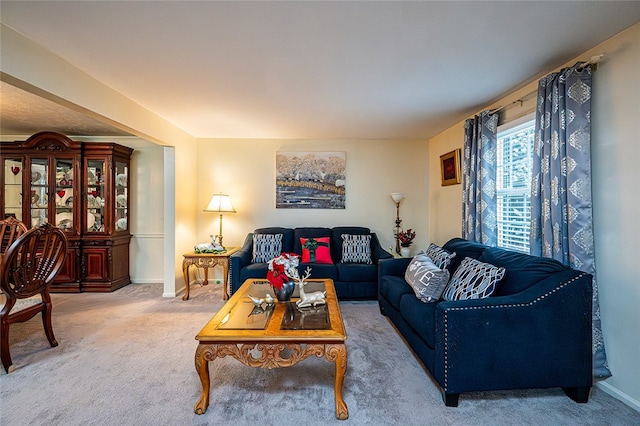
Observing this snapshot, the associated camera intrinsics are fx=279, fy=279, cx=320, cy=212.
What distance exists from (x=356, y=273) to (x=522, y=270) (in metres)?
1.96

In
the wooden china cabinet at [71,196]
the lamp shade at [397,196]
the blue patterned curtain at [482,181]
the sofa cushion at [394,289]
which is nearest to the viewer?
the sofa cushion at [394,289]

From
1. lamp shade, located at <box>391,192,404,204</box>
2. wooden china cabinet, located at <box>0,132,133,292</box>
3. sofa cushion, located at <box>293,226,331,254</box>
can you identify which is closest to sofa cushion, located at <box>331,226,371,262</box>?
sofa cushion, located at <box>293,226,331,254</box>

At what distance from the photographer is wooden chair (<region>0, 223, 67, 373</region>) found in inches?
82.7

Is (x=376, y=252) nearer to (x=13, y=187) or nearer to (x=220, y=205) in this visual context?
(x=220, y=205)

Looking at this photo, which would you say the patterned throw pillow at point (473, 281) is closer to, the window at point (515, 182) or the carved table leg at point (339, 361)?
the window at point (515, 182)

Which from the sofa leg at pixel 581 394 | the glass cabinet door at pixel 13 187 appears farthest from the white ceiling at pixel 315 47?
the sofa leg at pixel 581 394

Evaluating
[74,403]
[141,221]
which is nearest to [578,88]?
[74,403]

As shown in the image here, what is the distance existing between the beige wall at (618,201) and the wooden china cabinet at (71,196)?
544cm

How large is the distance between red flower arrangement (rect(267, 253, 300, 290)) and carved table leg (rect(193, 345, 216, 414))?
65 cm

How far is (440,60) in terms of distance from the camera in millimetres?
2141

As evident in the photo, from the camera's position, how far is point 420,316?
6.95 ft

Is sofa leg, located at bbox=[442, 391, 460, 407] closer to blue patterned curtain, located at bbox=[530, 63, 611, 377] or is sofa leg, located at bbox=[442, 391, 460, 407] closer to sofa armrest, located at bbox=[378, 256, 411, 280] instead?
blue patterned curtain, located at bbox=[530, 63, 611, 377]

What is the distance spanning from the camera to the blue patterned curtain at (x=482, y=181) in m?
2.97

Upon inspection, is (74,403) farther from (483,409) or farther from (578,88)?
(578,88)
